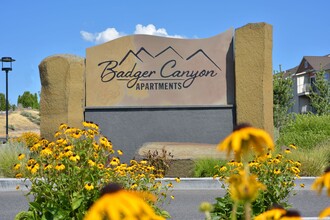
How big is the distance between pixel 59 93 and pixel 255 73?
598cm

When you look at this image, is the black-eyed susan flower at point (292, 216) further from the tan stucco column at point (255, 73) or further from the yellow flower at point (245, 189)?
the tan stucco column at point (255, 73)

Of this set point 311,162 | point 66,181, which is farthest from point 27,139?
point 66,181

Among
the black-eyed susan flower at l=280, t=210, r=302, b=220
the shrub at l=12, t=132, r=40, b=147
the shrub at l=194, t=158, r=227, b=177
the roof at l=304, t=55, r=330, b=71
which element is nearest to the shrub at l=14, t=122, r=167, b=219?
the black-eyed susan flower at l=280, t=210, r=302, b=220

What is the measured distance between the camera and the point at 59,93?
1570 centimetres

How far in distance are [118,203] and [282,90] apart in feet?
101

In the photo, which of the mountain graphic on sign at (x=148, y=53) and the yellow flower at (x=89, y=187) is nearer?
the yellow flower at (x=89, y=187)

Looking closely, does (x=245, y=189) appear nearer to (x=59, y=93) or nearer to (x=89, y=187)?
(x=89, y=187)

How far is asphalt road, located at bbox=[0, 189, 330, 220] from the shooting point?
8.76m

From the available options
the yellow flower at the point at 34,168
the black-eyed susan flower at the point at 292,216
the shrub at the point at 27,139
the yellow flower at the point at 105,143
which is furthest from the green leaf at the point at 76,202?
the shrub at the point at 27,139

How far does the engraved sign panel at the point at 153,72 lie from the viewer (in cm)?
1594

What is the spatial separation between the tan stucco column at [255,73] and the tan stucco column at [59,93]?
494cm

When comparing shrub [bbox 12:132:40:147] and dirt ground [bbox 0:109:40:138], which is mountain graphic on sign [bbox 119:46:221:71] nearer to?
shrub [bbox 12:132:40:147]

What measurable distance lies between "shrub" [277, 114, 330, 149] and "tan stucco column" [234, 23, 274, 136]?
1856mm

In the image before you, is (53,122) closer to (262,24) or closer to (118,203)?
(262,24)
